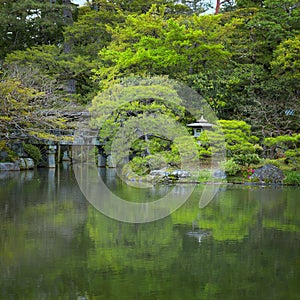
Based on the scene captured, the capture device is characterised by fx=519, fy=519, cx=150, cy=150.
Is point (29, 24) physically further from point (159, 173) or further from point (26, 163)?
point (159, 173)

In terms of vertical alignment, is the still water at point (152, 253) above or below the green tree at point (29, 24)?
below

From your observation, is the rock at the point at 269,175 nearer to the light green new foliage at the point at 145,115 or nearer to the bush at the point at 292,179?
the bush at the point at 292,179

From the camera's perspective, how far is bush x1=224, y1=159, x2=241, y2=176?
578 inches

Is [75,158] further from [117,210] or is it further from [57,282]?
[57,282]

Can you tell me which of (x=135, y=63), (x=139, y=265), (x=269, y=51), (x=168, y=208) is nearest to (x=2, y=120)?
(x=135, y=63)

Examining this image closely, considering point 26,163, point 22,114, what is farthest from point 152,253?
point 26,163

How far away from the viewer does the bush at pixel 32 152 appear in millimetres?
21219

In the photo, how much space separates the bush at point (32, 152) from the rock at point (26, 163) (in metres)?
0.53

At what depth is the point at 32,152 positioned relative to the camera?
846 inches

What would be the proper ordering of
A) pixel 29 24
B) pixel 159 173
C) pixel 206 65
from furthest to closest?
pixel 29 24 → pixel 206 65 → pixel 159 173

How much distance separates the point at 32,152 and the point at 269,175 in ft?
35.7

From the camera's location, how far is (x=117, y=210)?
9.87 meters

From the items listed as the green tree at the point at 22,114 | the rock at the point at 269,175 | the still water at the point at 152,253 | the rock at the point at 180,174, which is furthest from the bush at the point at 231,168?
the green tree at the point at 22,114

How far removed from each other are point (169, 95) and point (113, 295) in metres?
12.2
